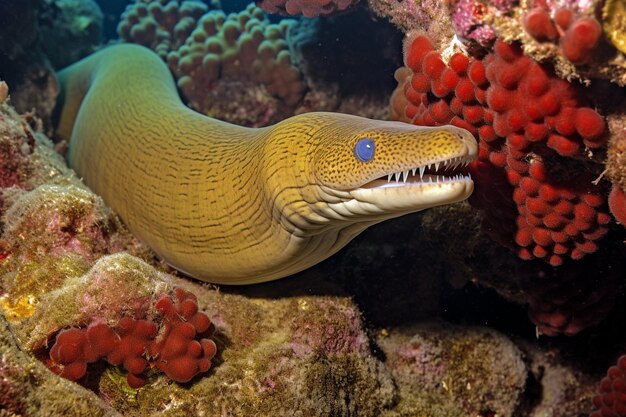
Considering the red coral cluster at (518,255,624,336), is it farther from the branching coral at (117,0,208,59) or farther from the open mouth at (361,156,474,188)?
the branching coral at (117,0,208,59)

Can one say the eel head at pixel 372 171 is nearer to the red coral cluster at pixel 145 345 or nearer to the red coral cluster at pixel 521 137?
the red coral cluster at pixel 521 137

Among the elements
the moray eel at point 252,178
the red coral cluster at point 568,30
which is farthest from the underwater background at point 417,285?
the moray eel at point 252,178

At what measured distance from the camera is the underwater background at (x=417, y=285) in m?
2.36

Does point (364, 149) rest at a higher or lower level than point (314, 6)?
lower

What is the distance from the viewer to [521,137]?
2.64m

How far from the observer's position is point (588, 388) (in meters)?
4.80

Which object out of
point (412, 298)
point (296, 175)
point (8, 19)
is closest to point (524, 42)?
point (296, 175)

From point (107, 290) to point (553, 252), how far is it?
3.11 metres

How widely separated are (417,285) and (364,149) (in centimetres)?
275

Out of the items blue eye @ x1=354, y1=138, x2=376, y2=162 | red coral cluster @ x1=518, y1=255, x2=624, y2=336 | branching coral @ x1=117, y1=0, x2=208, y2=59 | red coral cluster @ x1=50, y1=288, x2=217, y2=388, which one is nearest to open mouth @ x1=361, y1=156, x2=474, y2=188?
blue eye @ x1=354, y1=138, x2=376, y2=162

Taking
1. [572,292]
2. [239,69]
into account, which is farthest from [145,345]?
[239,69]

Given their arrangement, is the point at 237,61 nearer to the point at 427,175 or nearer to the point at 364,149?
the point at 364,149

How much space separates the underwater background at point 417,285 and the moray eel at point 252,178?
1.12 feet

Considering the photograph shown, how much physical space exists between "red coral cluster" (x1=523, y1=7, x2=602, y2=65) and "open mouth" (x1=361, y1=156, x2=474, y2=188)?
2.39 ft
